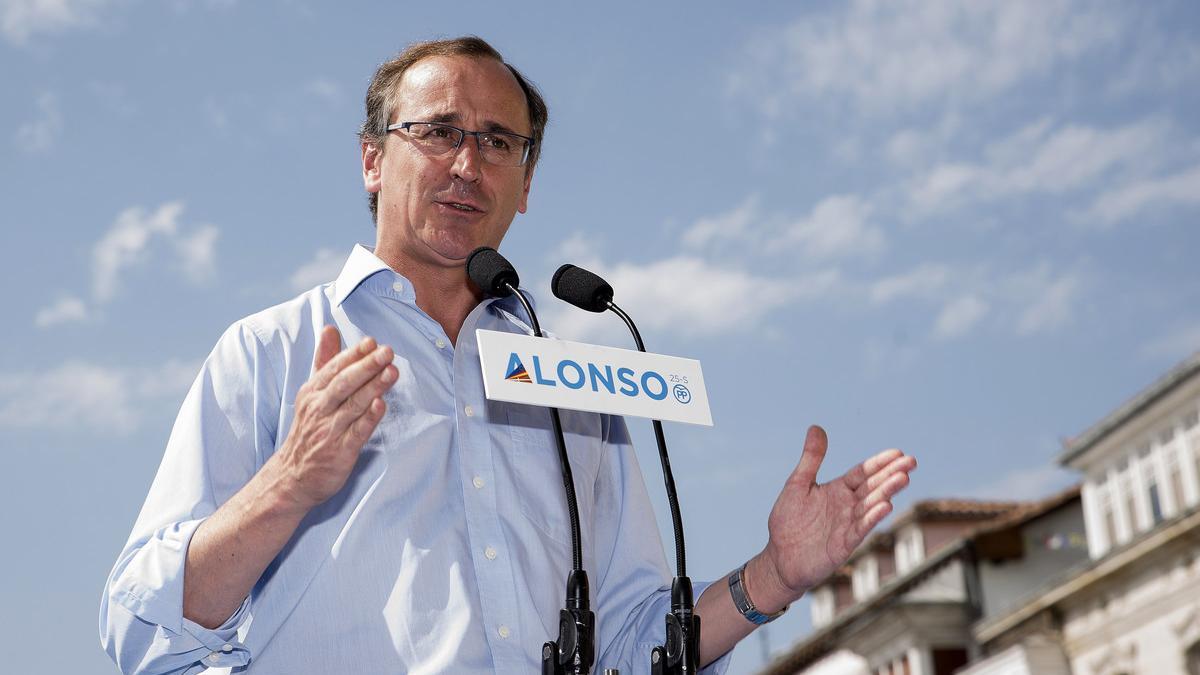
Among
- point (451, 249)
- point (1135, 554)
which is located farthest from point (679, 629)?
point (1135, 554)

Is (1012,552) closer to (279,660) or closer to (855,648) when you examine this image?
(855,648)

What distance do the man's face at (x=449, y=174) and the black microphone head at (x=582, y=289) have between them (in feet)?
0.98

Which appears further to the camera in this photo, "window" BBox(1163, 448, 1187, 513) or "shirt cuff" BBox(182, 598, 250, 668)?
"window" BBox(1163, 448, 1187, 513)

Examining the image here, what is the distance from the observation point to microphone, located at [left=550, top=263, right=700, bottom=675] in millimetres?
2338

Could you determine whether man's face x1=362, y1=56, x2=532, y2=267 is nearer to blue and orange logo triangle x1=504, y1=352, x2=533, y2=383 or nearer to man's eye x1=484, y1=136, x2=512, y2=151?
man's eye x1=484, y1=136, x2=512, y2=151

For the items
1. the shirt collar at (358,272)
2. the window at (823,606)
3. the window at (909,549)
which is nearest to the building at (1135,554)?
the window at (909,549)

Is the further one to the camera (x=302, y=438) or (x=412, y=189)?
(x=412, y=189)

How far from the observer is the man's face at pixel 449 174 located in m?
2.89

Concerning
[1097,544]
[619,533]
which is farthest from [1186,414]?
[619,533]

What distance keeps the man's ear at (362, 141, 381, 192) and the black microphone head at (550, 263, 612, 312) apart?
649mm

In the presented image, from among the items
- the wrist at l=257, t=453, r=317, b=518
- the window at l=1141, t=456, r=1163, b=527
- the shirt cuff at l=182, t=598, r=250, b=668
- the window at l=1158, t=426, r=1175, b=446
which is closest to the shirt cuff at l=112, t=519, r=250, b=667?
the shirt cuff at l=182, t=598, r=250, b=668

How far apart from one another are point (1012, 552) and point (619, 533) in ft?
88.7

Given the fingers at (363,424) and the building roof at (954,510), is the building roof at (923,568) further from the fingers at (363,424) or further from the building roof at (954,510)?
the fingers at (363,424)

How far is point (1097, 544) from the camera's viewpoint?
80.6 ft
